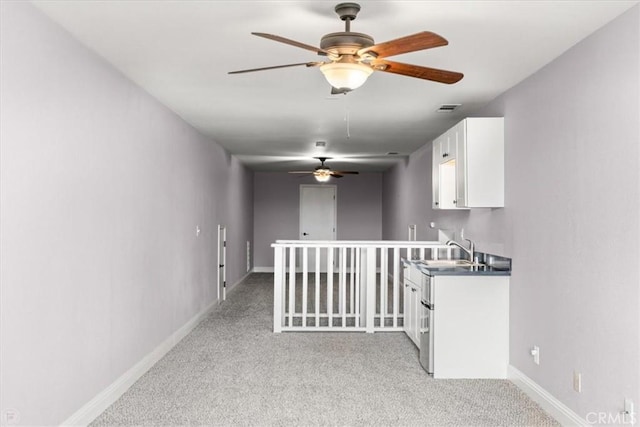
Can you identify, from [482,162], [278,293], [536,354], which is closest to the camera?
[536,354]

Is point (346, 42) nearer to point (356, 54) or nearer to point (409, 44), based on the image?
point (356, 54)

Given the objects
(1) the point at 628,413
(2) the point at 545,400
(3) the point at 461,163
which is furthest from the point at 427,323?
(1) the point at 628,413

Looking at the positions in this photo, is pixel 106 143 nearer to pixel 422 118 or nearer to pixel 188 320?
pixel 188 320

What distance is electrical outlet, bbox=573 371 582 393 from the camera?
3.15m

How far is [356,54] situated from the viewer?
2.47 meters

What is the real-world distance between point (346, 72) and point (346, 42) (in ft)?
0.59

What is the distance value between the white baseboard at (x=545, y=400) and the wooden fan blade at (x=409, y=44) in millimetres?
2402

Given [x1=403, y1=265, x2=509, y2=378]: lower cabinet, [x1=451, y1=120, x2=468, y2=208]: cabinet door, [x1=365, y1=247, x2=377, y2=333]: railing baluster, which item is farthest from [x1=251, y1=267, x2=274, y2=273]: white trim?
[x1=403, y1=265, x2=509, y2=378]: lower cabinet

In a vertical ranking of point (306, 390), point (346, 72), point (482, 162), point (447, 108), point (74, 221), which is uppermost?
point (447, 108)

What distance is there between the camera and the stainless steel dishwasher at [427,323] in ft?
14.2

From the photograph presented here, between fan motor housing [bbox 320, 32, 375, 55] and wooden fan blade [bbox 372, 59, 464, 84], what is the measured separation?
130mm

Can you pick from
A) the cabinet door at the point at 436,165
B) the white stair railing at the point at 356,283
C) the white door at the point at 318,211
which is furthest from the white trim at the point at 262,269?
the cabinet door at the point at 436,165

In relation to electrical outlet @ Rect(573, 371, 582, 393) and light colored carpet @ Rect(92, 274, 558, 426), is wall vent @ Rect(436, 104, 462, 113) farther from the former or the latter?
electrical outlet @ Rect(573, 371, 582, 393)

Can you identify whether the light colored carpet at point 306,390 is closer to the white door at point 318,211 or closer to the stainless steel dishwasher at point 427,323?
the stainless steel dishwasher at point 427,323
